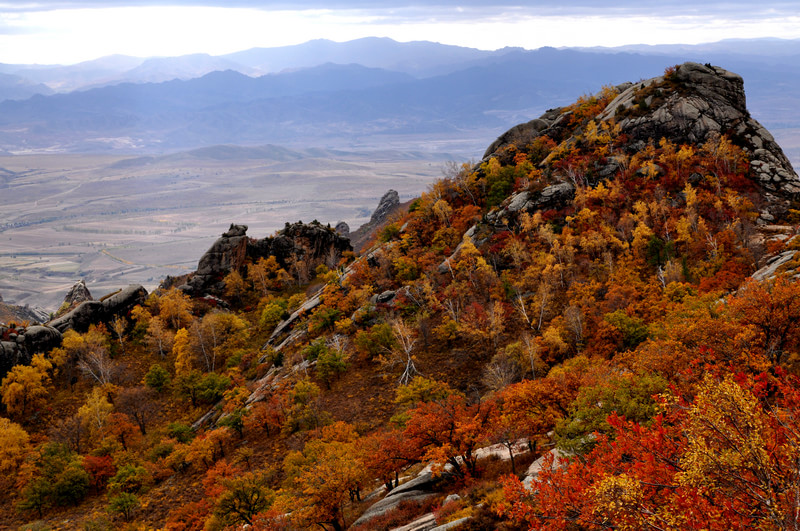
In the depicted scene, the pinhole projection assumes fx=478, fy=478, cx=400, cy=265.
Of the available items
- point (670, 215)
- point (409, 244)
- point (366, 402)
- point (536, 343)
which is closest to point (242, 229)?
point (409, 244)

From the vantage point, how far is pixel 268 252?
104 metres

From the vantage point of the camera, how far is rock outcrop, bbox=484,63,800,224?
68312mm

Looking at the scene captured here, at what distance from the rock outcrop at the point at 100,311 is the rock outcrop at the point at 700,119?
69575 millimetres

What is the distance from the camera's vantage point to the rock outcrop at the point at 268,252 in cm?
9612

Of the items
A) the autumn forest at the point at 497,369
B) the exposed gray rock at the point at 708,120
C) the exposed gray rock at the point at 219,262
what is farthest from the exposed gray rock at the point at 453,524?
the exposed gray rock at the point at 219,262

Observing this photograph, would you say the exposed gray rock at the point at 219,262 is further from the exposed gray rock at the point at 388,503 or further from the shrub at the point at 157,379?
the exposed gray rock at the point at 388,503

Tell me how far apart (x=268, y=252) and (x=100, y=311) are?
3342 cm

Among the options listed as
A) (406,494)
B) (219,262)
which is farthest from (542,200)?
(219,262)

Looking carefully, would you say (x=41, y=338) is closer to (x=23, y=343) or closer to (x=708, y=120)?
(x=23, y=343)

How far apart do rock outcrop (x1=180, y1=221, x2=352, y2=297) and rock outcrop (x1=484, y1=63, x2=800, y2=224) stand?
47536mm

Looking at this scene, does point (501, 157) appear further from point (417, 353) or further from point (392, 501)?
point (392, 501)

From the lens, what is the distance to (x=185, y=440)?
56.2 meters

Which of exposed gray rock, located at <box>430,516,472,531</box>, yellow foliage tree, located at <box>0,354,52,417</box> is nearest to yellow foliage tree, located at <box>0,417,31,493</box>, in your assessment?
yellow foliage tree, located at <box>0,354,52,417</box>

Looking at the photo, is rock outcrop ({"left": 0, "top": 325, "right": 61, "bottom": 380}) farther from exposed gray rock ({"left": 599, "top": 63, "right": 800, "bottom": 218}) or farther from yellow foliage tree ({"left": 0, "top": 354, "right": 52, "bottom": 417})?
exposed gray rock ({"left": 599, "top": 63, "right": 800, "bottom": 218})
